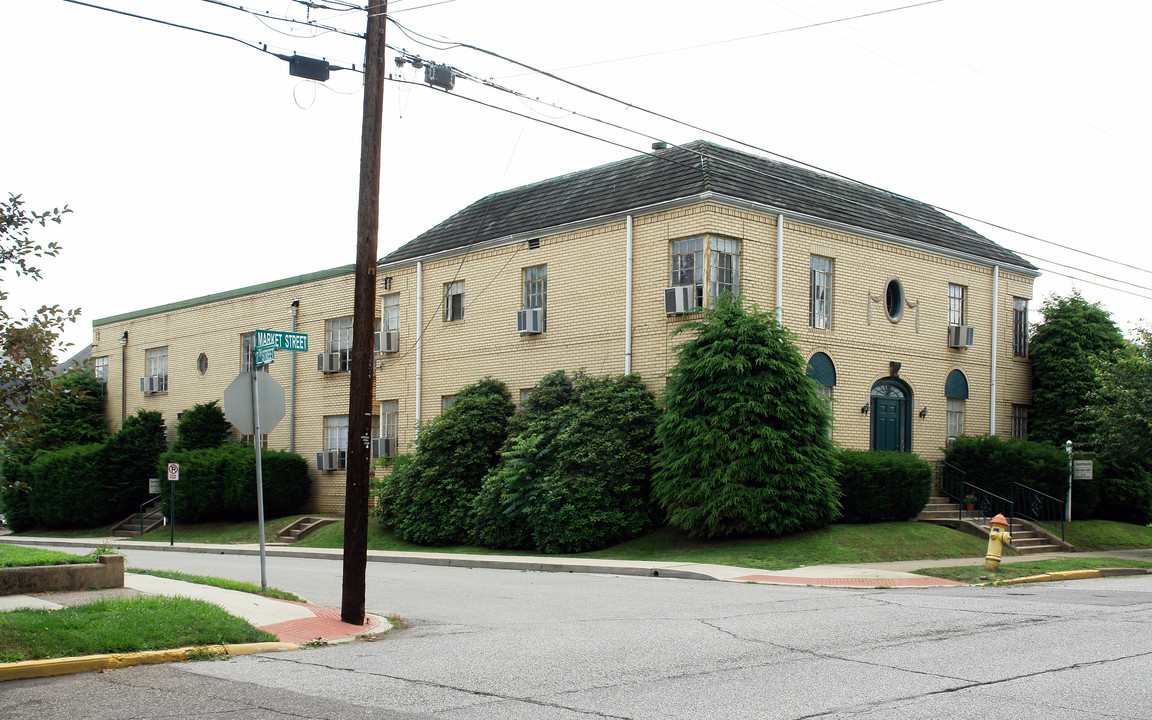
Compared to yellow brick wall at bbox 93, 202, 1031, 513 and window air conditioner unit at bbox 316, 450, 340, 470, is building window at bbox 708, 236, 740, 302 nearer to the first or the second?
yellow brick wall at bbox 93, 202, 1031, 513

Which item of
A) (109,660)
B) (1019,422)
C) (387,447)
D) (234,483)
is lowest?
(234,483)

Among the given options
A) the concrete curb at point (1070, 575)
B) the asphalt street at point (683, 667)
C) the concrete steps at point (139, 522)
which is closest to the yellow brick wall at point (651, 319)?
the concrete curb at point (1070, 575)

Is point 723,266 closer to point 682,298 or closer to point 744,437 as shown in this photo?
point 682,298

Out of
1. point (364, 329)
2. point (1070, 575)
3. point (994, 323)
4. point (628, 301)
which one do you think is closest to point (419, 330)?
point (628, 301)

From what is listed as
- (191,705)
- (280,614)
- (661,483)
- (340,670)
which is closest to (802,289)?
(661,483)

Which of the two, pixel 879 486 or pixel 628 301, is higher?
pixel 628 301

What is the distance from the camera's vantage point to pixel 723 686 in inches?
306

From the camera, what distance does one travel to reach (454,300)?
1135 inches

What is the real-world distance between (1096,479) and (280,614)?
22286mm

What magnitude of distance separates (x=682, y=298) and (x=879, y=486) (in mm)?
5894

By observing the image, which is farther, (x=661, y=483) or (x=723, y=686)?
(x=661, y=483)

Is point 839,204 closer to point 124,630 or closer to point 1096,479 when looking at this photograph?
point 1096,479

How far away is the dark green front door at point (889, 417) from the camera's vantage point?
988 inches

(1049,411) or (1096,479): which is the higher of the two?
(1049,411)
